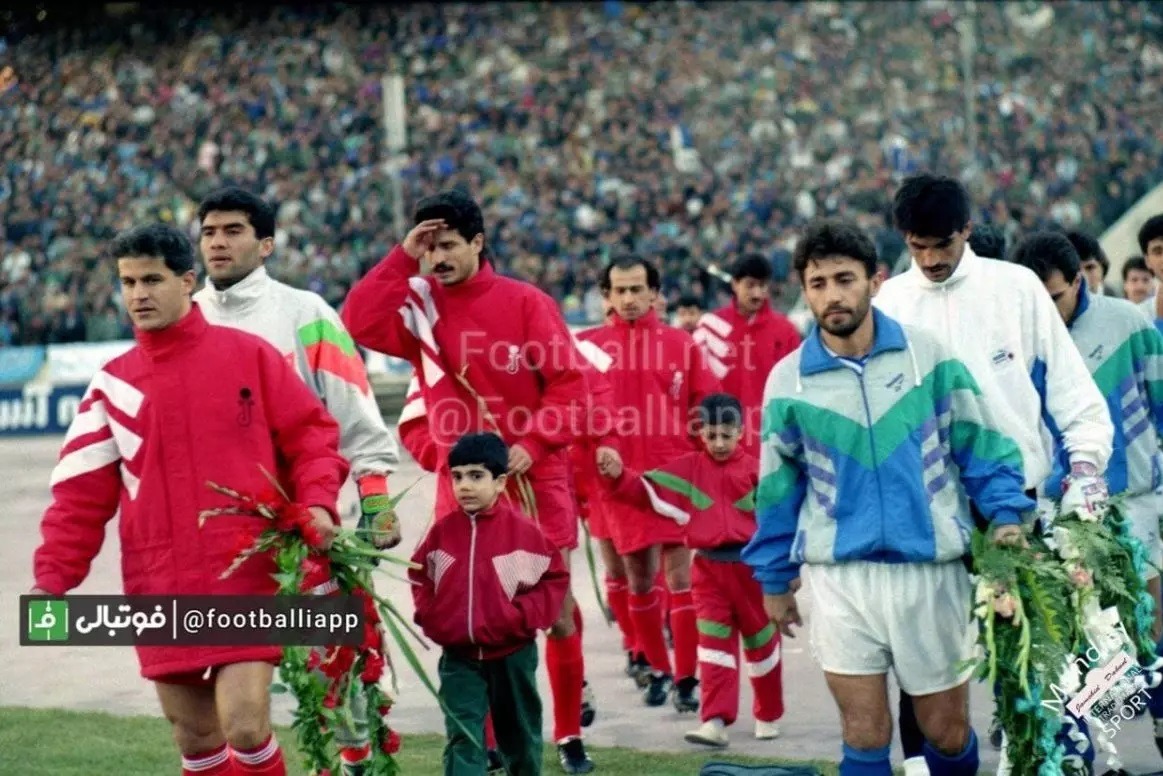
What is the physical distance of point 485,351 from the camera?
827 centimetres

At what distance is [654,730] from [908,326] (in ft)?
11.8

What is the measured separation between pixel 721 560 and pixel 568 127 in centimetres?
2481

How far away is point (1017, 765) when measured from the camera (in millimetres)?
6348

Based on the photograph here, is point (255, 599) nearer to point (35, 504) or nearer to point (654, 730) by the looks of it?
point (654, 730)

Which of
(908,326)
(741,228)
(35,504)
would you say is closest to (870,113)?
(741,228)

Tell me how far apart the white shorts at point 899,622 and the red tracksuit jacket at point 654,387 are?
14.8ft

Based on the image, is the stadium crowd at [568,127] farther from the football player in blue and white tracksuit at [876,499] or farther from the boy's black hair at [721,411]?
the football player in blue and white tracksuit at [876,499]

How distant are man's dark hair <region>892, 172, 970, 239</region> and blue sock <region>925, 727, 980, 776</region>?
5.59 feet

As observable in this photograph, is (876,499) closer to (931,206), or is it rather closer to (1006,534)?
(1006,534)

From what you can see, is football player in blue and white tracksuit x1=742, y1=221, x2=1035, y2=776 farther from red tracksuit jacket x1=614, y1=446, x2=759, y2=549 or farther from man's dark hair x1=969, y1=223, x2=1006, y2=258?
red tracksuit jacket x1=614, y1=446, x2=759, y2=549

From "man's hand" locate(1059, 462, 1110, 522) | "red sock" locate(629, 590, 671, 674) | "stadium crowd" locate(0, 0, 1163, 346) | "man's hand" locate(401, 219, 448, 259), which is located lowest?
"red sock" locate(629, 590, 671, 674)

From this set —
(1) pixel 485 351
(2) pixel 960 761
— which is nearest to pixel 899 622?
(2) pixel 960 761

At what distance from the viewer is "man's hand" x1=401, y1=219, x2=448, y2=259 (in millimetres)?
7980

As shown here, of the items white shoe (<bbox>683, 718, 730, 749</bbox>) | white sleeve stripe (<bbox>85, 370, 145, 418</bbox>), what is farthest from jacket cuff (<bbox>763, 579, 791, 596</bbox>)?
white shoe (<bbox>683, 718, 730, 749</bbox>)
